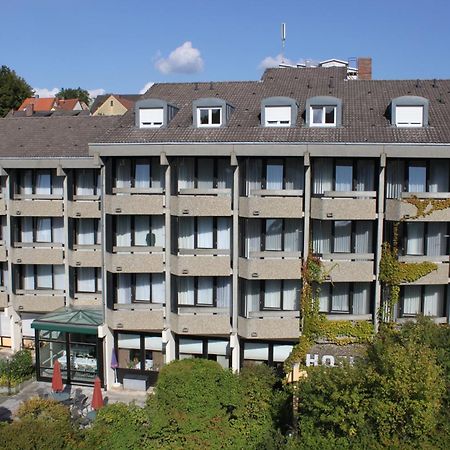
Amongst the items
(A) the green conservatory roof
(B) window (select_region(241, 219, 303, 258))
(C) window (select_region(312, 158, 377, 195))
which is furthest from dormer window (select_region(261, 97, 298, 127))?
(A) the green conservatory roof

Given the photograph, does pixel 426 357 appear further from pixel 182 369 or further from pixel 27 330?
pixel 27 330

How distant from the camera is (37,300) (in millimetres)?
34469

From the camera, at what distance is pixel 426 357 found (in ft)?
64.6

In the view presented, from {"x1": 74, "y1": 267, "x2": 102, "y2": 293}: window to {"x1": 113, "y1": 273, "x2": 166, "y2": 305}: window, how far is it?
129 inches

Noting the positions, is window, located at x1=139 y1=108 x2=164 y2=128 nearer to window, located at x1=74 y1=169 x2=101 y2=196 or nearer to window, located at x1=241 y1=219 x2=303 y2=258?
window, located at x1=74 y1=169 x2=101 y2=196

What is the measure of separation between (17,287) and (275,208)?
58.6 feet

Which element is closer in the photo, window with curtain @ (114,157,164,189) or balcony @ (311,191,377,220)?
balcony @ (311,191,377,220)

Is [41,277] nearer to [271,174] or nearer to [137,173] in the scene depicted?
[137,173]

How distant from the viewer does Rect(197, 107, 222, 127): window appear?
3023 cm

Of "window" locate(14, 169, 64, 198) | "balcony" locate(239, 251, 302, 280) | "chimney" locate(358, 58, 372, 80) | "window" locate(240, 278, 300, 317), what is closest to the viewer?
"balcony" locate(239, 251, 302, 280)

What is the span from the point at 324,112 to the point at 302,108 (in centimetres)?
191

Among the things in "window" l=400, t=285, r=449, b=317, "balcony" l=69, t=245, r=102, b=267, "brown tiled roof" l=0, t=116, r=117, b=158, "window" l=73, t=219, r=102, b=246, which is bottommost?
"window" l=400, t=285, r=449, b=317

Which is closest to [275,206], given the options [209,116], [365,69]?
[209,116]

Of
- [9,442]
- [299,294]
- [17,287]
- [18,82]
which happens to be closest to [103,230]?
[17,287]
